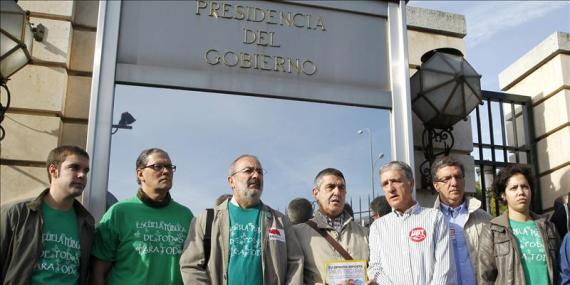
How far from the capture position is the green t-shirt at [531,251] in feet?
12.9

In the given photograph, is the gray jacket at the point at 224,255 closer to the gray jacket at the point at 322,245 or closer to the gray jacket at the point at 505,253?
the gray jacket at the point at 322,245

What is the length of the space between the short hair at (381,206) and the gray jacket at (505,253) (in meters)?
0.90

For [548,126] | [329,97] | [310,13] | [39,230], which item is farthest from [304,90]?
[548,126]

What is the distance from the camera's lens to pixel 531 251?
4.01 metres

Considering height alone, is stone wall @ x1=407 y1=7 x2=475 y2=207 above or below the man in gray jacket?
above

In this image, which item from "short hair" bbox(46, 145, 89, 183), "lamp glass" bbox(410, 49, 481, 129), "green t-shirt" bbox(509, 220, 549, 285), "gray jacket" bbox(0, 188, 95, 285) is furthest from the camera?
"lamp glass" bbox(410, 49, 481, 129)

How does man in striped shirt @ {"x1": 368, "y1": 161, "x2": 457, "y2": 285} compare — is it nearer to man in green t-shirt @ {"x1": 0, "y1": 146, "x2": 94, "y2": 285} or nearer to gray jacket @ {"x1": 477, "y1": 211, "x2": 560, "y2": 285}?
gray jacket @ {"x1": 477, "y1": 211, "x2": 560, "y2": 285}

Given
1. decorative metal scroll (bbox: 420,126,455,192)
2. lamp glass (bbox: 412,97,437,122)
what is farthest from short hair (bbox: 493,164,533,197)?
lamp glass (bbox: 412,97,437,122)

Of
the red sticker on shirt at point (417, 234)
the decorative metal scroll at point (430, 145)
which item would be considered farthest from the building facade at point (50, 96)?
the red sticker on shirt at point (417, 234)

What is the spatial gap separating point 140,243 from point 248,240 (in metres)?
0.70

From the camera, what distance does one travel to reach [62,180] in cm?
361

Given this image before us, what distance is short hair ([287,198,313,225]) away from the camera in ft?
16.3

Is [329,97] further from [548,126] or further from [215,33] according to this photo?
[548,126]

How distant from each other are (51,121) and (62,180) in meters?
1.36
